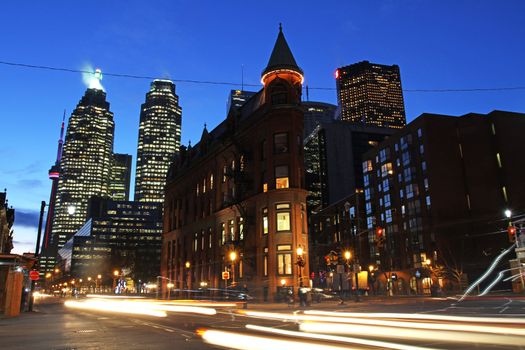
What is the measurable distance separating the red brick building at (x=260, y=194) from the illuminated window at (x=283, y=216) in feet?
0.35

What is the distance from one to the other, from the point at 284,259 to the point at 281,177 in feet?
28.8

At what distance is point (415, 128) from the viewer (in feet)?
301

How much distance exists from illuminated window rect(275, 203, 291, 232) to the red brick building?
0.35ft

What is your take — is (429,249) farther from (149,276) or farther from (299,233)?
(149,276)

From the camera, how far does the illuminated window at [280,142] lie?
162 feet

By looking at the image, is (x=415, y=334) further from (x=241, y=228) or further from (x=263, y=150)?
(x=241, y=228)

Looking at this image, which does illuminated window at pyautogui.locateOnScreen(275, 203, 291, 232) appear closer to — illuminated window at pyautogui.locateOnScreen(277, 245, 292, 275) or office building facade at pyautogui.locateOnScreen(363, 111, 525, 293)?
illuminated window at pyautogui.locateOnScreen(277, 245, 292, 275)

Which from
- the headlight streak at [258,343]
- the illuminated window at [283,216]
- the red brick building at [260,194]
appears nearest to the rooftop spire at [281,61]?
the red brick building at [260,194]

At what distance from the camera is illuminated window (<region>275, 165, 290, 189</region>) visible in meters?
48.7

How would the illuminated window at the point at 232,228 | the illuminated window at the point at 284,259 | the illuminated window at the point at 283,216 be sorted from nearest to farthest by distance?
the illuminated window at the point at 284,259
the illuminated window at the point at 283,216
the illuminated window at the point at 232,228

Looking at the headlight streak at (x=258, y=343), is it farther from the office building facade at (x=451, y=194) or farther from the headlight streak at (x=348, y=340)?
the office building facade at (x=451, y=194)

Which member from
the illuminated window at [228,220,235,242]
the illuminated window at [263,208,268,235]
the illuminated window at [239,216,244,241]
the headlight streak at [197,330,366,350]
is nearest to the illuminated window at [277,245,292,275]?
the illuminated window at [263,208,268,235]

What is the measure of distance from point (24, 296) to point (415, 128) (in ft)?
250

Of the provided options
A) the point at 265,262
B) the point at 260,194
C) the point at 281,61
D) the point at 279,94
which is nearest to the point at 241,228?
the point at 260,194
